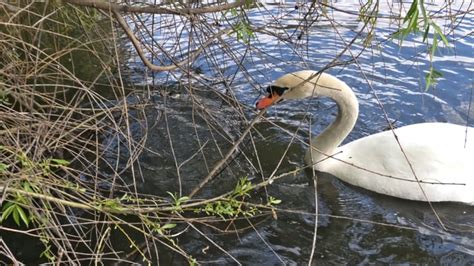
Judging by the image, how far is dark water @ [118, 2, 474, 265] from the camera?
15.2 feet

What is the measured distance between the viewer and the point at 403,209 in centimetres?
521

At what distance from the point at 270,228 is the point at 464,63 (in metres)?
4.05

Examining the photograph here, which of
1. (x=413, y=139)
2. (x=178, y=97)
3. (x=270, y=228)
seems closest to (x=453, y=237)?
(x=413, y=139)

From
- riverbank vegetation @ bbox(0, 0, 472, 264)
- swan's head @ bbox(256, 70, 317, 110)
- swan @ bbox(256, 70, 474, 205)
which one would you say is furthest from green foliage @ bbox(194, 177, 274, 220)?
swan's head @ bbox(256, 70, 317, 110)

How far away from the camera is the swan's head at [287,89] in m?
5.39

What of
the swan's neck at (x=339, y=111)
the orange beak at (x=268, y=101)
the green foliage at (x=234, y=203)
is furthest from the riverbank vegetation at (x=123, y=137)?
the swan's neck at (x=339, y=111)

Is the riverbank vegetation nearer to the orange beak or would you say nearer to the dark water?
the dark water

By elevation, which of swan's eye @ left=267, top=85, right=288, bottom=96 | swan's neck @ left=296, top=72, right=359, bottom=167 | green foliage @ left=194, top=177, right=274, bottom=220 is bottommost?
swan's neck @ left=296, top=72, right=359, bottom=167

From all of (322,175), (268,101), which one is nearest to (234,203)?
(268,101)

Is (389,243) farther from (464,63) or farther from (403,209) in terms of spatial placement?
(464,63)

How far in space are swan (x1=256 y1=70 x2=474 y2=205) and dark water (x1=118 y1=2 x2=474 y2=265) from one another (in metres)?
0.11

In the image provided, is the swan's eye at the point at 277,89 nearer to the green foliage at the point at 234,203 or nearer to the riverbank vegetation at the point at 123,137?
the riverbank vegetation at the point at 123,137

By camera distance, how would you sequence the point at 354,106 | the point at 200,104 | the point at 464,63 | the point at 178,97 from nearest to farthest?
the point at 200,104
the point at 354,106
the point at 178,97
the point at 464,63

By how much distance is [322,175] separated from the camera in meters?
5.72
